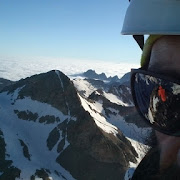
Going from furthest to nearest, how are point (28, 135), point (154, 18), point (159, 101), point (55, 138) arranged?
point (28, 135), point (55, 138), point (159, 101), point (154, 18)

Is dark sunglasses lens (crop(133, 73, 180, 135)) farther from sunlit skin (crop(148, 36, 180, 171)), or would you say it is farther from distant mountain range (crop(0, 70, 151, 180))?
distant mountain range (crop(0, 70, 151, 180))

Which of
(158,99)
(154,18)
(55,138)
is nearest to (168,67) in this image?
(158,99)

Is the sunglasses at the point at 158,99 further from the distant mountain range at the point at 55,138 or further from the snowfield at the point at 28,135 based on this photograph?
the snowfield at the point at 28,135

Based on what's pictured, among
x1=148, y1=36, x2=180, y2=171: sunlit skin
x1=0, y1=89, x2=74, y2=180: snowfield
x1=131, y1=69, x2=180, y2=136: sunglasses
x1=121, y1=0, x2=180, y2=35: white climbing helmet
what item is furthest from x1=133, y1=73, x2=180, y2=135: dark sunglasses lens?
x1=0, y1=89, x2=74, y2=180: snowfield

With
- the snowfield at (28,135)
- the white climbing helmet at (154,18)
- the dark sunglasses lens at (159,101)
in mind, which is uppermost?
the white climbing helmet at (154,18)

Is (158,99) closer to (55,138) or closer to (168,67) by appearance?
(168,67)

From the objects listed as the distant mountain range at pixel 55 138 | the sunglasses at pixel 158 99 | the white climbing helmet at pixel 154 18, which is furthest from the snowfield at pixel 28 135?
the white climbing helmet at pixel 154 18

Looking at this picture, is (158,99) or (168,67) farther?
(158,99)
